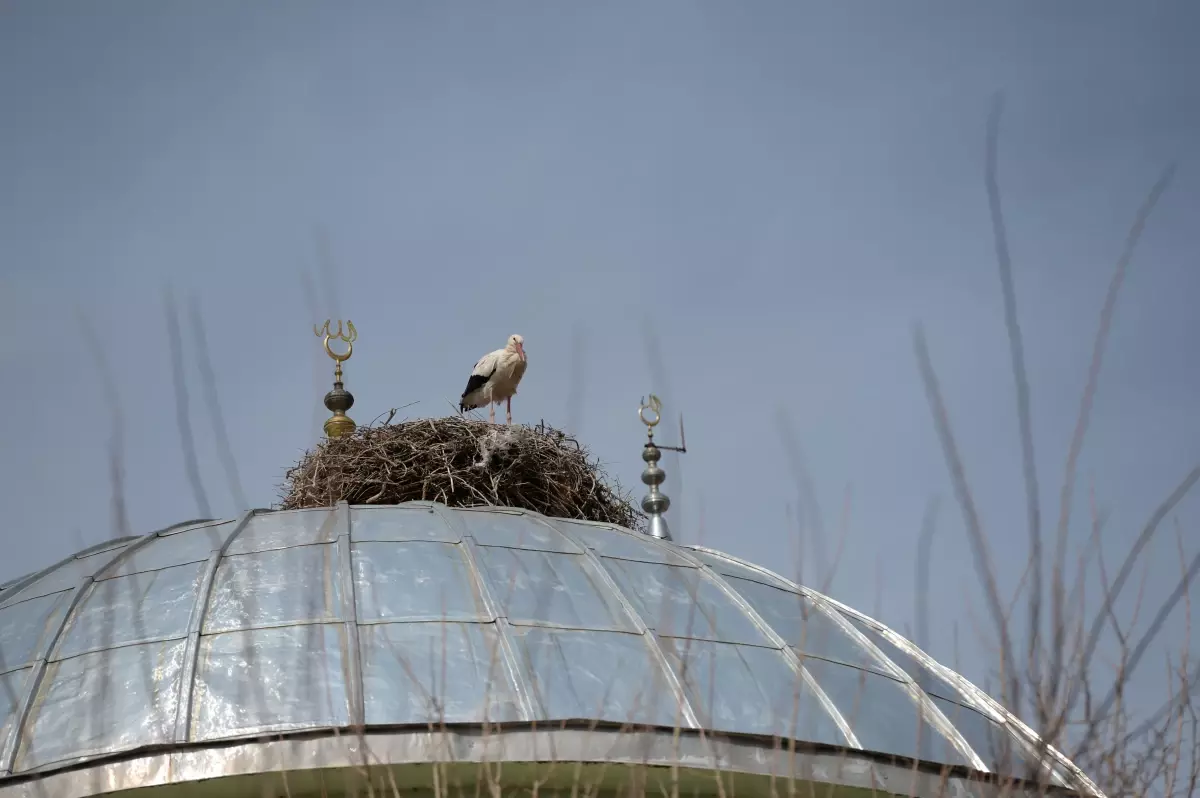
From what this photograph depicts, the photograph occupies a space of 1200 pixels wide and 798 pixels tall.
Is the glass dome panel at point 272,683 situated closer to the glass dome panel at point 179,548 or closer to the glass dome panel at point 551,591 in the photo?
the glass dome panel at point 551,591

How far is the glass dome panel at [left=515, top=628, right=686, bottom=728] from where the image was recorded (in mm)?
6941

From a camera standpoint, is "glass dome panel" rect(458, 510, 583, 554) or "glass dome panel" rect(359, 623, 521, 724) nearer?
"glass dome panel" rect(359, 623, 521, 724)

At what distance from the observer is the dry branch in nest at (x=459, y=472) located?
39.7ft

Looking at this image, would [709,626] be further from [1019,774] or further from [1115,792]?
[1115,792]

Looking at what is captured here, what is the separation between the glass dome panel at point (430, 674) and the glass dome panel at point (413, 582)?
122 millimetres

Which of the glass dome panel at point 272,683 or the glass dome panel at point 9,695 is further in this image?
the glass dome panel at point 9,695

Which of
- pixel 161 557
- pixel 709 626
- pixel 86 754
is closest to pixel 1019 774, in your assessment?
pixel 709 626

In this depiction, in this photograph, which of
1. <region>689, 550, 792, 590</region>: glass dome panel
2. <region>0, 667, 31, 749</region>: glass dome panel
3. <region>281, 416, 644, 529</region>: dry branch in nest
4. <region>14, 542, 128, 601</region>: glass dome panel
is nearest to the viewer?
<region>0, 667, 31, 749</region>: glass dome panel

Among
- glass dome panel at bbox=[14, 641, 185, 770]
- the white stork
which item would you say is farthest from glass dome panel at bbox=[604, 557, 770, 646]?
the white stork

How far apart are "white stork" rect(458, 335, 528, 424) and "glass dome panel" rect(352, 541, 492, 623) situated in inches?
284

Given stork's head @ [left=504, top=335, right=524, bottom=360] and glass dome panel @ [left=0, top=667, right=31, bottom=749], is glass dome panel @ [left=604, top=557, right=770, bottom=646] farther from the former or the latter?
stork's head @ [left=504, top=335, right=524, bottom=360]

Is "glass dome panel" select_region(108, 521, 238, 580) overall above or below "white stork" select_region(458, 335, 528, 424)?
below

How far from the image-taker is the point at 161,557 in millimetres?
8633

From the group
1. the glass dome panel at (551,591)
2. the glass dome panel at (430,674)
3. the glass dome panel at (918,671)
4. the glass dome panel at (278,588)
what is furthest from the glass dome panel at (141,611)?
the glass dome panel at (918,671)
